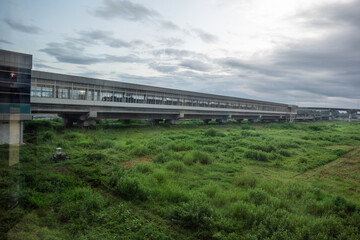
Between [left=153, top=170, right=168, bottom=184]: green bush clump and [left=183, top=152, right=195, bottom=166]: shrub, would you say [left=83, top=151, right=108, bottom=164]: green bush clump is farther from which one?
[left=183, top=152, right=195, bottom=166]: shrub

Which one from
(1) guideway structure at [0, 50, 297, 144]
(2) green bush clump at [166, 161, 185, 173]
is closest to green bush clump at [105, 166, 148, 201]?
(2) green bush clump at [166, 161, 185, 173]

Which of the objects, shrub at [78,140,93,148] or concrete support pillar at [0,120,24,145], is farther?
shrub at [78,140,93,148]

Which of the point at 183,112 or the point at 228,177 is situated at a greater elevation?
the point at 183,112

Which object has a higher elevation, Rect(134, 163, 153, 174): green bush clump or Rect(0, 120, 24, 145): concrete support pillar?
Rect(0, 120, 24, 145): concrete support pillar

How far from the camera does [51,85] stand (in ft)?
58.9

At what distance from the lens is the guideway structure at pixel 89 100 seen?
4.33 metres

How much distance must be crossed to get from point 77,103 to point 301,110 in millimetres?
107066

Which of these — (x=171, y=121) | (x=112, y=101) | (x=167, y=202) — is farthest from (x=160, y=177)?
(x=171, y=121)

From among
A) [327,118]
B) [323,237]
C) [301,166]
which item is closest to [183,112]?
[301,166]

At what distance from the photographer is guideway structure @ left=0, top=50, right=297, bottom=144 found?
4332mm

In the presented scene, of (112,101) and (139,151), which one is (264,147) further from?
(112,101)

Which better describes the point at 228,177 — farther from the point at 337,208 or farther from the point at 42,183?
the point at 42,183

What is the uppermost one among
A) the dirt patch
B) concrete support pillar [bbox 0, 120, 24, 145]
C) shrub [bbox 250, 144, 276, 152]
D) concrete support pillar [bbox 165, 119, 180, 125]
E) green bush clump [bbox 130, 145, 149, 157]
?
concrete support pillar [bbox 0, 120, 24, 145]

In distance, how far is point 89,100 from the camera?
20516 mm
